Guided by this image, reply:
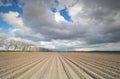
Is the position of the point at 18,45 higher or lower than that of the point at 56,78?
higher

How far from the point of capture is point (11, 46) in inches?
3728

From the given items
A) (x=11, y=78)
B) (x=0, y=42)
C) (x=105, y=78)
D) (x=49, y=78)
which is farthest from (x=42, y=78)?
(x=0, y=42)

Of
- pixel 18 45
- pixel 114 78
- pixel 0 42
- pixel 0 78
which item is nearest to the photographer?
pixel 0 78

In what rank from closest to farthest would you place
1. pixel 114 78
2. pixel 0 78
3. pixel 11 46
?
1. pixel 0 78
2. pixel 114 78
3. pixel 11 46

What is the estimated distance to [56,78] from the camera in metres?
8.87

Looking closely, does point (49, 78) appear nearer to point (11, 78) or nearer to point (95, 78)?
point (11, 78)

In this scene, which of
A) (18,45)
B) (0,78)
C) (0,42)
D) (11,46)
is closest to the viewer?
(0,78)

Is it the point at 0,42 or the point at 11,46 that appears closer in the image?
the point at 0,42

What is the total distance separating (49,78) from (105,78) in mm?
4705

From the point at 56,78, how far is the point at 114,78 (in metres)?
4.92

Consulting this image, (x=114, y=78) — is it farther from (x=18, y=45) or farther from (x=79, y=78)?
(x=18, y=45)

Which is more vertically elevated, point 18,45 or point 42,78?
point 18,45

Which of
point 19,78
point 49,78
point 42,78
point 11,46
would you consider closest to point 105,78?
point 49,78

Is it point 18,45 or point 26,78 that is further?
point 18,45
